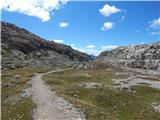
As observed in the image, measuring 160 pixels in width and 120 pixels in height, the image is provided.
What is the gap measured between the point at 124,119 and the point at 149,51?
131 metres

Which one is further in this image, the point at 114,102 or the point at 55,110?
the point at 114,102

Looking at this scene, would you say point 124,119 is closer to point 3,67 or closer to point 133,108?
point 133,108

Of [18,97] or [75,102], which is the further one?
[18,97]

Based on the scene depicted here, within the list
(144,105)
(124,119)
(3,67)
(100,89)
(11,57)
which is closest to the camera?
(124,119)

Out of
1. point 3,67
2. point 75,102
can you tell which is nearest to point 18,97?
point 75,102

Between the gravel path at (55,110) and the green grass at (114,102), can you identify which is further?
the green grass at (114,102)

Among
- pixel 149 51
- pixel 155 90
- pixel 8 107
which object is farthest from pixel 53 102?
pixel 149 51

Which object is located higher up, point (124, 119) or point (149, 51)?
point (149, 51)

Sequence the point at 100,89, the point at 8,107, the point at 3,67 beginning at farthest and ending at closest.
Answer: the point at 3,67 → the point at 100,89 → the point at 8,107

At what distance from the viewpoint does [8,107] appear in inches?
1781

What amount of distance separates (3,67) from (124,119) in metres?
120

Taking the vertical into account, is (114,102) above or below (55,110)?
below

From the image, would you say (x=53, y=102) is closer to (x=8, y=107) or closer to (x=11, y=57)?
(x=8, y=107)

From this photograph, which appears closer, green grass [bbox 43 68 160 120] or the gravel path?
the gravel path
